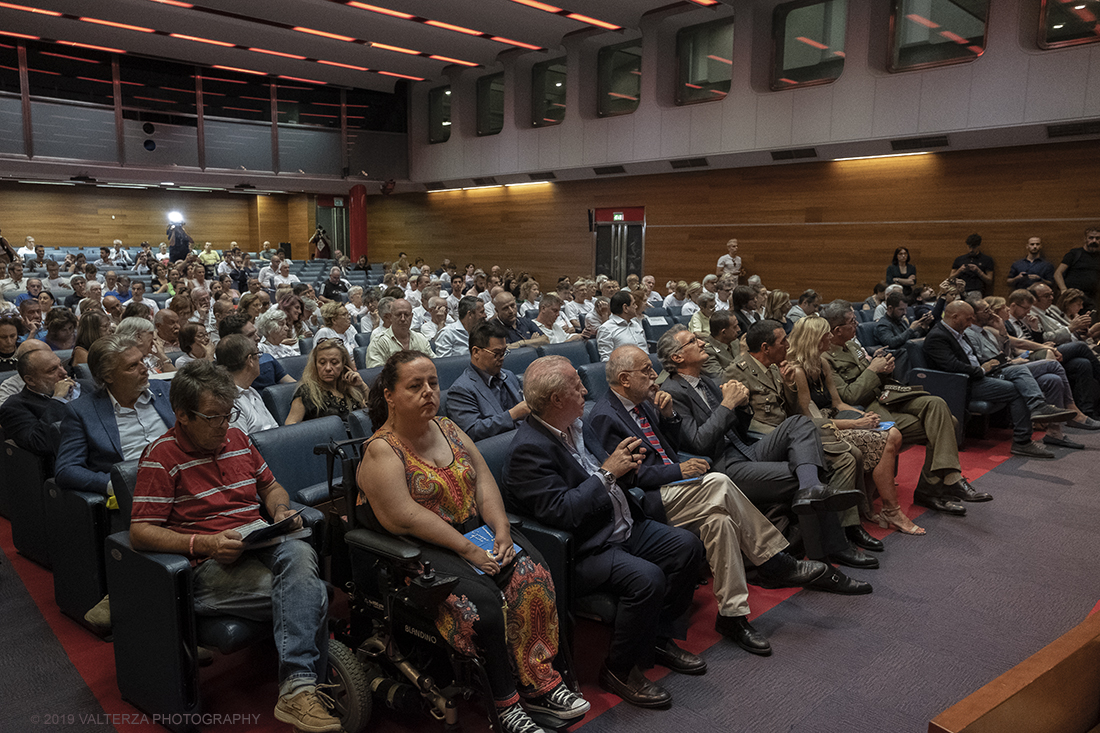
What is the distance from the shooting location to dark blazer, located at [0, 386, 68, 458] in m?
3.11

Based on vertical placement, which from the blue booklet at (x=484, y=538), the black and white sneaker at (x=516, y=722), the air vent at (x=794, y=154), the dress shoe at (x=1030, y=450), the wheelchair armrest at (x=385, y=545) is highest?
the air vent at (x=794, y=154)

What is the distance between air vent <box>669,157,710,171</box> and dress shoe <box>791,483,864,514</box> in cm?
968

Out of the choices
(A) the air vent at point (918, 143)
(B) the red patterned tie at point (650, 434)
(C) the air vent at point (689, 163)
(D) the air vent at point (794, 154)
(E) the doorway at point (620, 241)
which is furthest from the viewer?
(E) the doorway at point (620, 241)

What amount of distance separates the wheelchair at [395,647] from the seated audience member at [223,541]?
138 mm

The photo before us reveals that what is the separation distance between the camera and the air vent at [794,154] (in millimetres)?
10688

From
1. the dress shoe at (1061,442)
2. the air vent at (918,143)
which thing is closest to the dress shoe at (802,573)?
the dress shoe at (1061,442)

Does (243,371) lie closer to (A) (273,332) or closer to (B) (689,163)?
(A) (273,332)

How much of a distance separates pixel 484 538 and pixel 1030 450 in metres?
5.05

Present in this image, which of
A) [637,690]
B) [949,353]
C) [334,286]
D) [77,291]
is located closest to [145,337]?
[637,690]

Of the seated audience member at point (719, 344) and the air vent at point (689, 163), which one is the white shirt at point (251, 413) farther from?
the air vent at point (689, 163)

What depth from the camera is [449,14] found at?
11289mm

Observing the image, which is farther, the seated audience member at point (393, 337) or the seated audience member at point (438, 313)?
the seated audience member at point (438, 313)

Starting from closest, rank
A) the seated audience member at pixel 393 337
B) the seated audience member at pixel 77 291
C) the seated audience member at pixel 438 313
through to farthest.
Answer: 1. the seated audience member at pixel 393 337
2. the seated audience member at pixel 438 313
3. the seated audience member at pixel 77 291

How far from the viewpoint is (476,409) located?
11.9 feet
